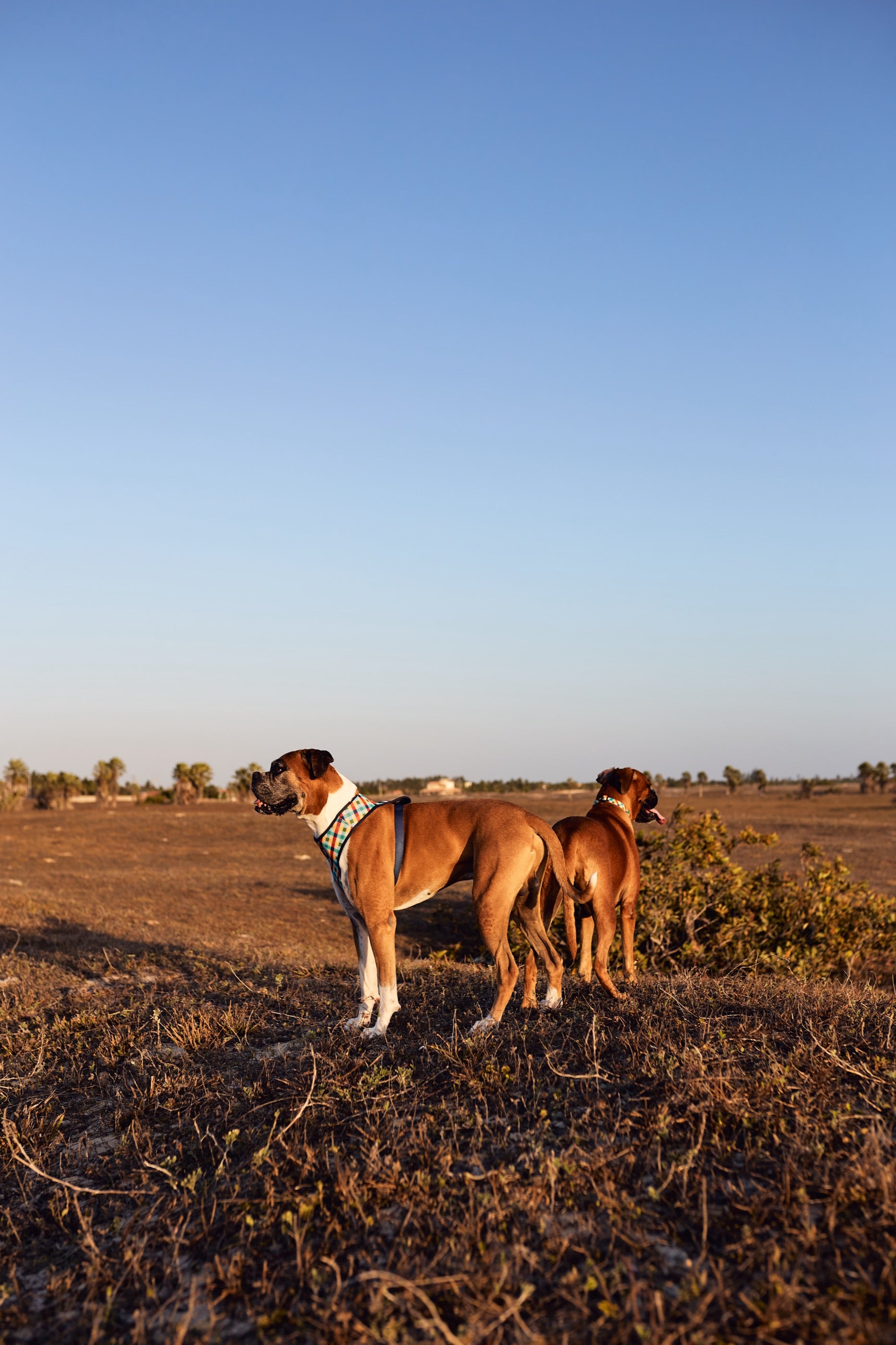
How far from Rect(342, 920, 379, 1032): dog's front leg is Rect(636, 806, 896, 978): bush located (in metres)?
6.56

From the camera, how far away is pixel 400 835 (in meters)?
6.14

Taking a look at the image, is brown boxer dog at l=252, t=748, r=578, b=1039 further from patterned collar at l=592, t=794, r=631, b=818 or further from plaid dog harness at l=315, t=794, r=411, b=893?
patterned collar at l=592, t=794, r=631, b=818

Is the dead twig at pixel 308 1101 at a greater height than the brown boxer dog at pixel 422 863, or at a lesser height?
lesser

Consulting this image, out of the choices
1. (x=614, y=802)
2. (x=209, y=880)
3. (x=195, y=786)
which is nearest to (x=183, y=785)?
(x=195, y=786)

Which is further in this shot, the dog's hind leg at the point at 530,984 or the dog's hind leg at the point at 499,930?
the dog's hind leg at the point at 530,984

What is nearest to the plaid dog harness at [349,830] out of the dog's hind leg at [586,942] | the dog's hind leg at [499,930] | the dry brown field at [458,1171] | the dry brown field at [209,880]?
the dog's hind leg at [499,930]

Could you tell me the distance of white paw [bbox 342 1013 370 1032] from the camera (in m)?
5.86

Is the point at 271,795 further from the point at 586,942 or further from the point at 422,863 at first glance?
the point at 586,942

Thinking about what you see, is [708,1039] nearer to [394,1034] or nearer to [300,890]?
[394,1034]

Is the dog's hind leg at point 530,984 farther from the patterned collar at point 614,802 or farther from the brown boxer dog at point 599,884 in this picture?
the patterned collar at point 614,802

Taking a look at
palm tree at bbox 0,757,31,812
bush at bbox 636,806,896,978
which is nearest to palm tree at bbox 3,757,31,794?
palm tree at bbox 0,757,31,812

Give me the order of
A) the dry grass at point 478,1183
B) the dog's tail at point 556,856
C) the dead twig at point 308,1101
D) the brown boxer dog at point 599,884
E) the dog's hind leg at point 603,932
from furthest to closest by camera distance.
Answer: the brown boxer dog at point 599,884
the dog's hind leg at point 603,932
the dog's tail at point 556,856
the dead twig at point 308,1101
the dry grass at point 478,1183

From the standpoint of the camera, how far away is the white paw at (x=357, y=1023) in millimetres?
5859

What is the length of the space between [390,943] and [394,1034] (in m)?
0.60
